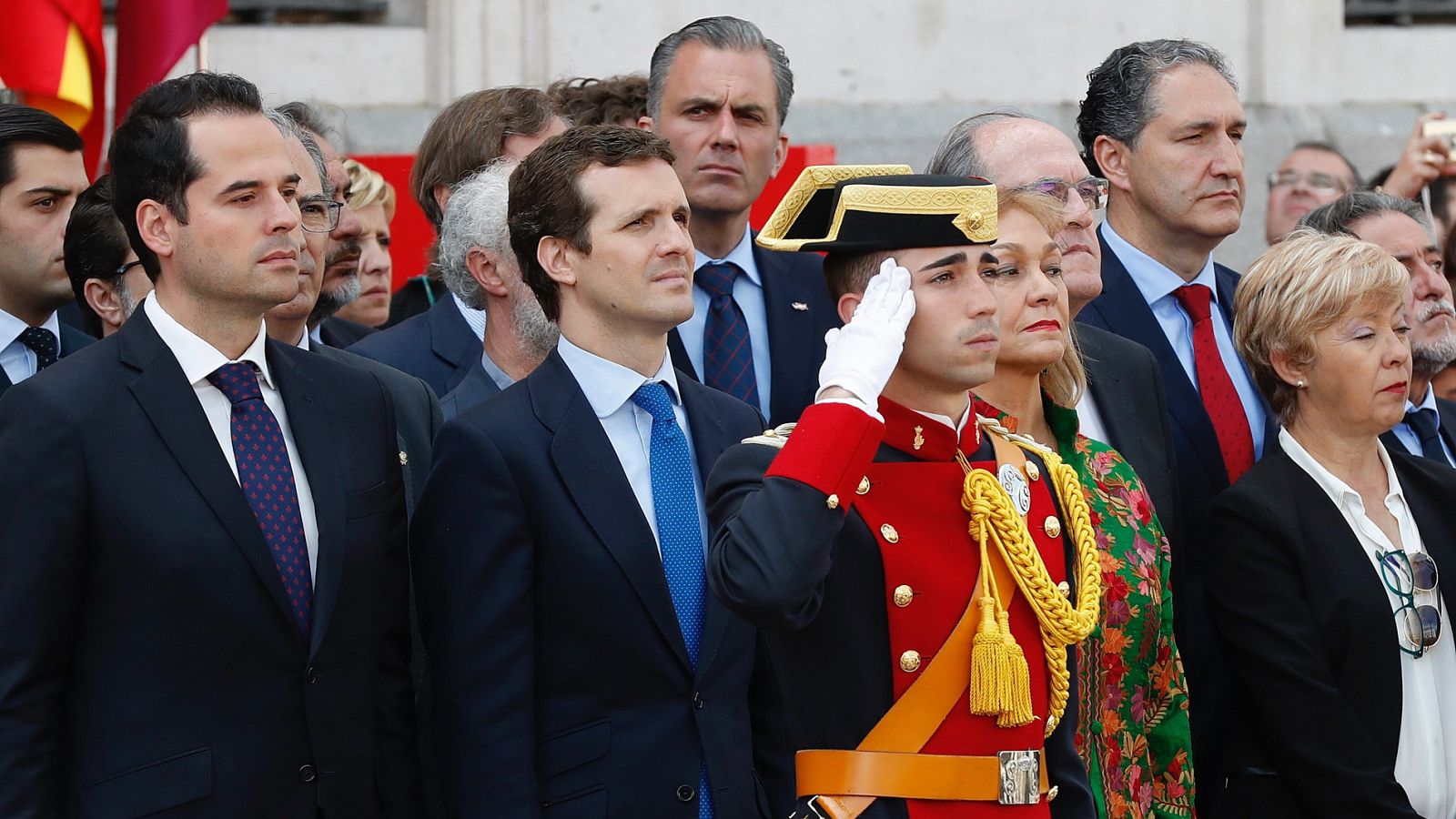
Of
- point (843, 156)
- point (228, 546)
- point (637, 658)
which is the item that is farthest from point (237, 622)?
point (843, 156)

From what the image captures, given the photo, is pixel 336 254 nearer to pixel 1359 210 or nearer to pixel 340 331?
pixel 340 331

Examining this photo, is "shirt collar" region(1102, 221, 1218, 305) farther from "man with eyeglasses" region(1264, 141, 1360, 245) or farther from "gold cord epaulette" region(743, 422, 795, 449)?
"man with eyeglasses" region(1264, 141, 1360, 245)

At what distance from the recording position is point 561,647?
348cm

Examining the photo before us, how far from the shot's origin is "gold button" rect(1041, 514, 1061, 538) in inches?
133

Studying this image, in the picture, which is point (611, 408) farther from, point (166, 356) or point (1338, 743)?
point (1338, 743)

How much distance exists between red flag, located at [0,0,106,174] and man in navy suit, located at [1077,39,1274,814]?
3.43 metres

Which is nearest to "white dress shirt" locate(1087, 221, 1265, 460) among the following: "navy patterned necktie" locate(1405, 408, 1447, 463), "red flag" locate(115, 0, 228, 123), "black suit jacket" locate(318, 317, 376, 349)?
"navy patterned necktie" locate(1405, 408, 1447, 463)

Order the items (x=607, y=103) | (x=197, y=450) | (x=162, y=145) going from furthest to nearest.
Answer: (x=607, y=103) → (x=162, y=145) → (x=197, y=450)

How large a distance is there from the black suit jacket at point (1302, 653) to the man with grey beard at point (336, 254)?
8.40 feet

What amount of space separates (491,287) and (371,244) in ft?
5.57

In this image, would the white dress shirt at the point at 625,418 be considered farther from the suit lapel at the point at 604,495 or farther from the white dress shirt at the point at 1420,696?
the white dress shirt at the point at 1420,696

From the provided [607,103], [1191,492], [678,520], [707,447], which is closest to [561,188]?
[707,447]

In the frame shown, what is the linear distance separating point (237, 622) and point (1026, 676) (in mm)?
1315

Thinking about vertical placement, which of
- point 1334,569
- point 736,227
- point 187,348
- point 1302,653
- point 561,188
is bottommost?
point 1302,653
